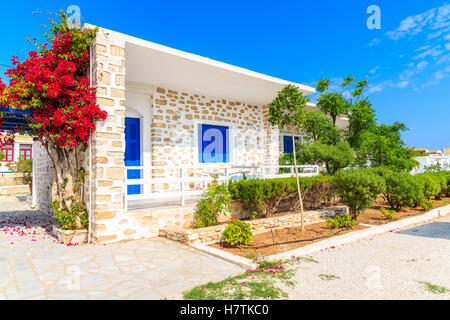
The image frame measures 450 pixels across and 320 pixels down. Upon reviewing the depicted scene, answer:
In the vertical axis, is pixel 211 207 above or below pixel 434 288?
above

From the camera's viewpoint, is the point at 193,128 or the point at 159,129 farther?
the point at 193,128

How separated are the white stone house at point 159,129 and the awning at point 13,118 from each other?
6.10 feet

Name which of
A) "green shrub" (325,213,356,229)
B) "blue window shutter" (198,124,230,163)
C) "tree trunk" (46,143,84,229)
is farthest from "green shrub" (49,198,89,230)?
"green shrub" (325,213,356,229)

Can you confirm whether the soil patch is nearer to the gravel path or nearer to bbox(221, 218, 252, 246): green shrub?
the gravel path

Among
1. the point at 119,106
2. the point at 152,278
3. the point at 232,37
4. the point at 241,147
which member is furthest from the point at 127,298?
the point at 232,37

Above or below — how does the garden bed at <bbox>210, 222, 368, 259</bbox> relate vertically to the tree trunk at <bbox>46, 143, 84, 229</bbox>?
below

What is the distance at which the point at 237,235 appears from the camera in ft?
17.4

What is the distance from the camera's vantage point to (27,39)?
5832 millimetres

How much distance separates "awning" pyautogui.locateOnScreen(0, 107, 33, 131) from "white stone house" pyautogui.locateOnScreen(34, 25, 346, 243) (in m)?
1.86

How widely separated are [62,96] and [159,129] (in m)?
3.49

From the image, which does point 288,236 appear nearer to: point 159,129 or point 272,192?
point 272,192

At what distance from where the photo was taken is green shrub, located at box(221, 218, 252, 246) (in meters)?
5.27

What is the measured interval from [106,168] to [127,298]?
10.0 ft

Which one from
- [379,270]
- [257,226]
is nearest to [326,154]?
[257,226]
